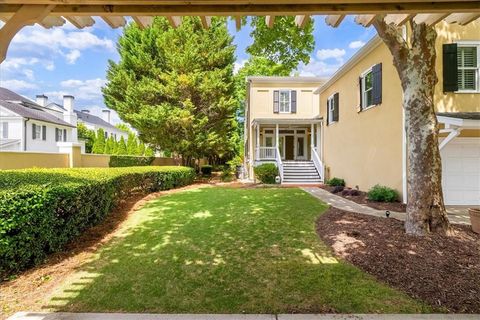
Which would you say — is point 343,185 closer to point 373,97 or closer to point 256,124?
point 373,97

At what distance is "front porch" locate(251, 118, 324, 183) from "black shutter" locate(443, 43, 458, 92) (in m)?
9.35

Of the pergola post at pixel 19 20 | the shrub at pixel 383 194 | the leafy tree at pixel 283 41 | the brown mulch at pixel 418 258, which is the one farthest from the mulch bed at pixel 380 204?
the pergola post at pixel 19 20

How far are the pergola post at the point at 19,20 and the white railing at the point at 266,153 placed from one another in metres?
16.8

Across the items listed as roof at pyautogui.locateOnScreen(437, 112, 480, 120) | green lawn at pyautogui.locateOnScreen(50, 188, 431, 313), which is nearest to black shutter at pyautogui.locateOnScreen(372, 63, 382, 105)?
roof at pyautogui.locateOnScreen(437, 112, 480, 120)

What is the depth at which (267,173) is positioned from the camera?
1650cm

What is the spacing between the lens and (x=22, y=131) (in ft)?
78.5

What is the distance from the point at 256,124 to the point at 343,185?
7.11m

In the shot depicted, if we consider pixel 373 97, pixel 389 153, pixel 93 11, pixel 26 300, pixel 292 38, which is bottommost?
pixel 26 300

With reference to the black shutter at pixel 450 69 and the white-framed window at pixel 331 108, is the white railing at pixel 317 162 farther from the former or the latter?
the black shutter at pixel 450 69

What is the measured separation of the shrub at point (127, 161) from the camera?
15.7 meters

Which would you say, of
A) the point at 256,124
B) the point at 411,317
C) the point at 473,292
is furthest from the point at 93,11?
the point at 256,124

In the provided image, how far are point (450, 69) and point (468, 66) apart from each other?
2.78 ft

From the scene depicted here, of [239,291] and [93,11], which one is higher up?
[93,11]

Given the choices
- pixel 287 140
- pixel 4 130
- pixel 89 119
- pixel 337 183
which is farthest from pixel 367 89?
pixel 89 119
